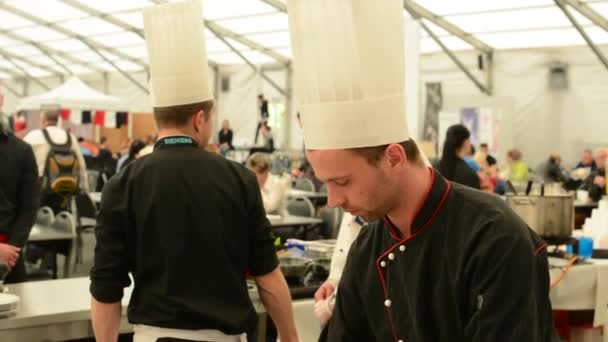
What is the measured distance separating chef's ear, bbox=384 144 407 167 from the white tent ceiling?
37.2ft

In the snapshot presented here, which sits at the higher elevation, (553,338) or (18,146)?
(18,146)

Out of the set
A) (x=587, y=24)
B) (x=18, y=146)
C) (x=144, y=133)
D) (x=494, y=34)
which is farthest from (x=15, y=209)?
(x=144, y=133)

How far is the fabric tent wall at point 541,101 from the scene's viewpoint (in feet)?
46.5

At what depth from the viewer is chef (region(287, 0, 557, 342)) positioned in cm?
133

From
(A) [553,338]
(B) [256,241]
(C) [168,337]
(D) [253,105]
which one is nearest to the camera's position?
(A) [553,338]

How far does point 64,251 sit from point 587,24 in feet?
32.8

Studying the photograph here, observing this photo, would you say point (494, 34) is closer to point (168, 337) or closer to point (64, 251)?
point (64, 251)

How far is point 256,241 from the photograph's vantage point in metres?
2.35

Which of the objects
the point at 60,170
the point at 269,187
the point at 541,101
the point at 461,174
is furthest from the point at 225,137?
the point at 461,174

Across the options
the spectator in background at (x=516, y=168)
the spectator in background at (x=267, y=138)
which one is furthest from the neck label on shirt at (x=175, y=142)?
the spectator in background at (x=267, y=138)

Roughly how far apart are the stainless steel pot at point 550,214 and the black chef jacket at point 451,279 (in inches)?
106

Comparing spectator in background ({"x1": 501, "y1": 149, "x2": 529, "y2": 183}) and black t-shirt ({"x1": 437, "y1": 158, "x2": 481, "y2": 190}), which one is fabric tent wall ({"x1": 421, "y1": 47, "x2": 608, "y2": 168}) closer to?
spectator in background ({"x1": 501, "y1": 149, "x2": 529, "y2": 183})

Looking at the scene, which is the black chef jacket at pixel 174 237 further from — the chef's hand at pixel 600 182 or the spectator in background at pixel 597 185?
the chef's hand at pixel 600 182

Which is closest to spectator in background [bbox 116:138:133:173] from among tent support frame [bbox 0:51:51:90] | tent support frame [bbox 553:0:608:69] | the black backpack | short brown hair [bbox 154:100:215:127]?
the black backpack
